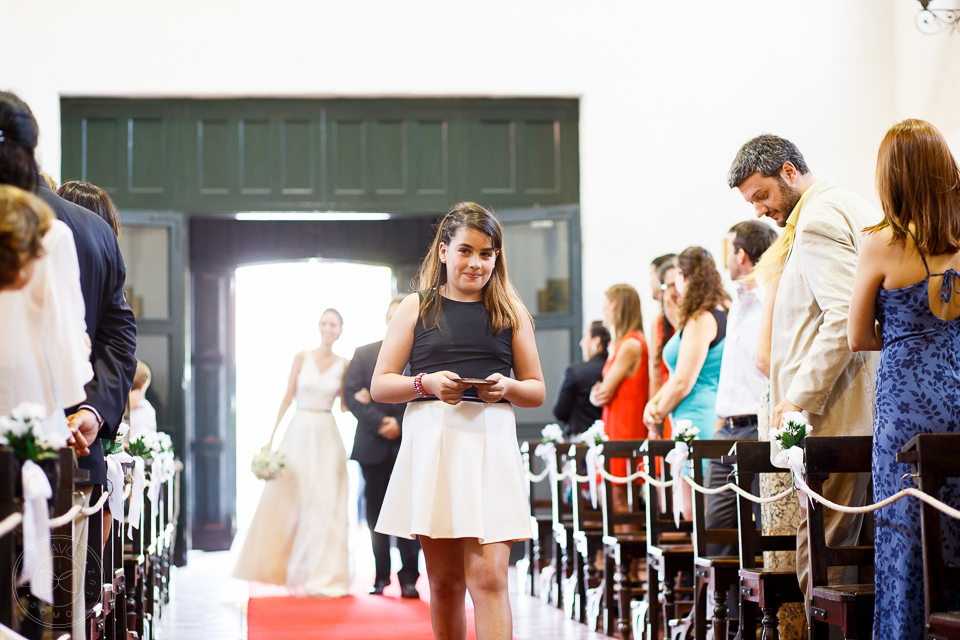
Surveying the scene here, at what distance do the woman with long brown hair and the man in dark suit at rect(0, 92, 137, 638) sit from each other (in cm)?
73

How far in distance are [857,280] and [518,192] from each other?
592cm

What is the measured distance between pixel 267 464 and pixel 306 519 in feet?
1.53

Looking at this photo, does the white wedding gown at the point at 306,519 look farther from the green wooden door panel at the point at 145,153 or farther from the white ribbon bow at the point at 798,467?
the white ribbon bow at the point at 798,467

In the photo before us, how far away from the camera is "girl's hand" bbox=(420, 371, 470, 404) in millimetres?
2848

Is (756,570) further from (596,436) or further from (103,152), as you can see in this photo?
(103,152)

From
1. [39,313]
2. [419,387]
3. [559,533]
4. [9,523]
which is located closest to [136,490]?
[419,387]

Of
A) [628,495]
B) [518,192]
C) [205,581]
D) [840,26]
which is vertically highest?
[840,26]

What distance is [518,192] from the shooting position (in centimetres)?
867

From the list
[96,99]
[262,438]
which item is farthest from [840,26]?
[262,438]

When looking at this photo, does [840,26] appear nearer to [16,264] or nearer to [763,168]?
[763,168]

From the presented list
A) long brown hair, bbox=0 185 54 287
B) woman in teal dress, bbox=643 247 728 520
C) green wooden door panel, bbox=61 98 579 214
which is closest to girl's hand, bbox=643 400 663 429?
woman in teal dress, bbox=643 247 728 520

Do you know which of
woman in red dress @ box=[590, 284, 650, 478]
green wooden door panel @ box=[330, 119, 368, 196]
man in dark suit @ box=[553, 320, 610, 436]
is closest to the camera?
woman in red dress @ box=[590, 284, 650, 478]

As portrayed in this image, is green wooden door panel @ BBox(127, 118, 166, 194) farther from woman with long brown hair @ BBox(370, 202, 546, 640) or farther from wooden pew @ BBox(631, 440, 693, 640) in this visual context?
woman with long brown hair @ BBox(370, 202, 546, 640)

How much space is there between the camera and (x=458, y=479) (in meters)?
2.92
